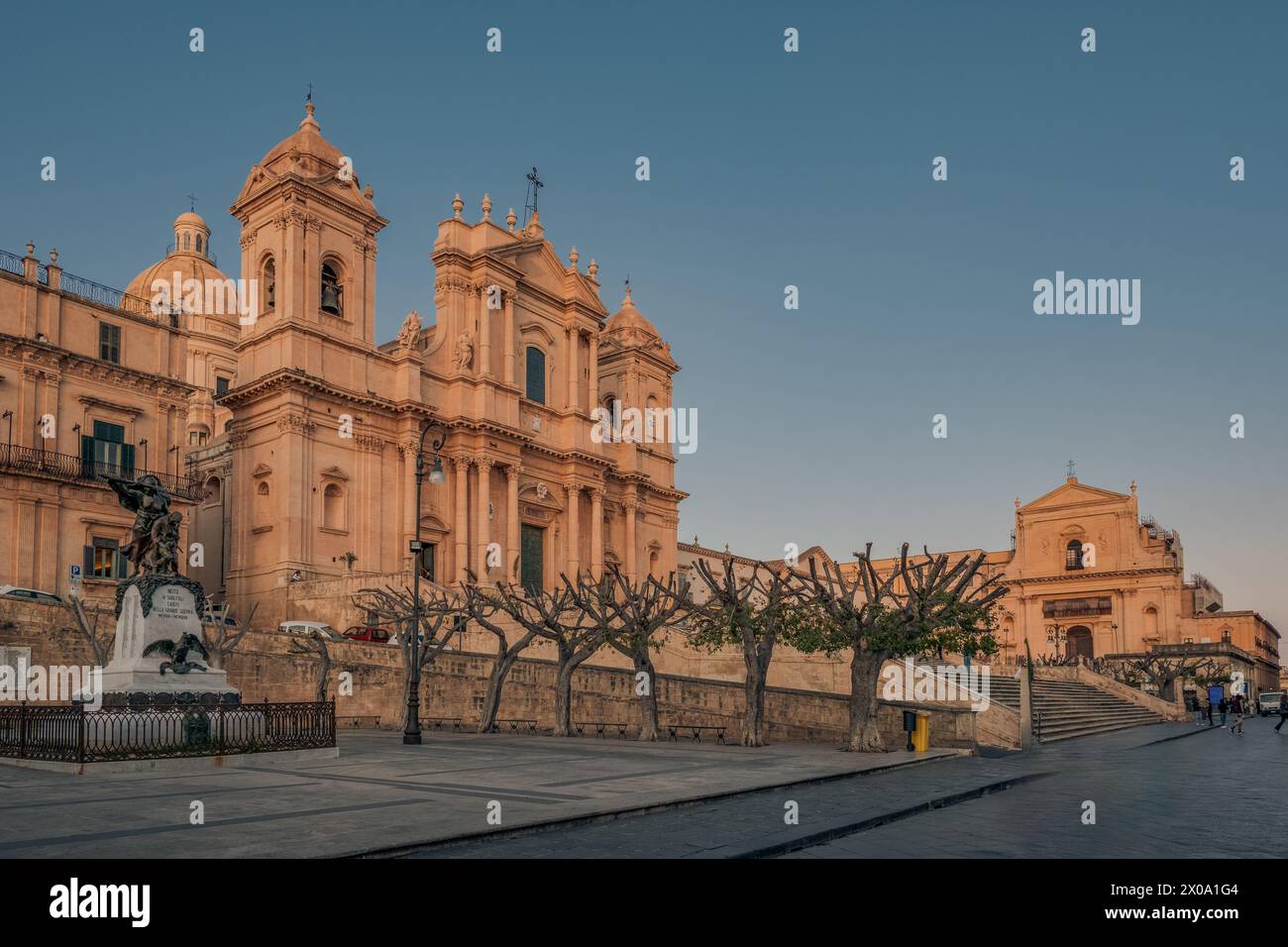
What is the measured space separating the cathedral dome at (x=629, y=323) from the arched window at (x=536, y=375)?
1077cm

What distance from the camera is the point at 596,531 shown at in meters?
59.1

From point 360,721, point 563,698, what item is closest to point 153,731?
point 563,698

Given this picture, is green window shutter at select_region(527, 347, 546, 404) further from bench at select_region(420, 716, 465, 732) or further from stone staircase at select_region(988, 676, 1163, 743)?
bench at select_region(420, 716, 465, 732)

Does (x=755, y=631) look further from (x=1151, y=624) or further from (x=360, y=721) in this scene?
(x=1151, y=624)

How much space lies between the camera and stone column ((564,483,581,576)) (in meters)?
57.2

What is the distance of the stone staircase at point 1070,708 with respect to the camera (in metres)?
35.4

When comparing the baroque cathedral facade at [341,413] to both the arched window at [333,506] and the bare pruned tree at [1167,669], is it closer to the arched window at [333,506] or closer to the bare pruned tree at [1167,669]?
the arched window at [333,506]

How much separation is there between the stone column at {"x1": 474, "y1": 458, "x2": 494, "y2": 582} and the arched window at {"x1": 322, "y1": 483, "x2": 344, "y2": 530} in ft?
21.8

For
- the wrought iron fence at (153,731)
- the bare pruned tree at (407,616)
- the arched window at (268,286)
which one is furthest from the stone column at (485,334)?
Answer: the wrought iron fence at (153,731)
